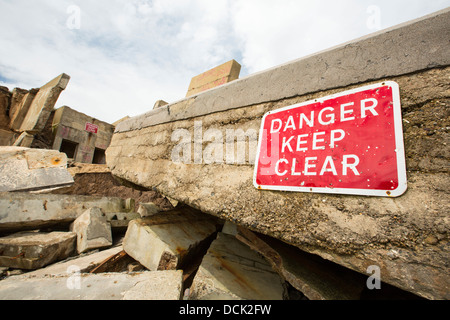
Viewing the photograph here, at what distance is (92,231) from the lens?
2188 mm

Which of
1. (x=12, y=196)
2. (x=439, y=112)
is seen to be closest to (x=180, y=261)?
(x=439, y=112)

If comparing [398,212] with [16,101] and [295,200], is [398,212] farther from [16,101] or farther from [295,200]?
[16,101]

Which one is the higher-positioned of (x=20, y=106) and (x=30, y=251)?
(x=20, y=106)

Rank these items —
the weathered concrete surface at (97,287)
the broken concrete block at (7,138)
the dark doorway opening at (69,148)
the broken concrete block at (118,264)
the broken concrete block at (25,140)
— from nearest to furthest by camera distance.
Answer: the weathered concrete surface at (97,287) < the broken concrete block at (118,264) < the broken concrete block at (25,140) < the broken concrete block at (7,138) < the dark doorway opening at (69,148)

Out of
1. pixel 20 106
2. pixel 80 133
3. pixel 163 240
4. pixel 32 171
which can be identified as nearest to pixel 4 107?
pixel 20 106

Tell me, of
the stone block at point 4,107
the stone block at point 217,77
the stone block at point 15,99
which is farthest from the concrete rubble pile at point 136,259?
the stone block at point 15,99

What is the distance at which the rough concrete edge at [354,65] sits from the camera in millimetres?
847

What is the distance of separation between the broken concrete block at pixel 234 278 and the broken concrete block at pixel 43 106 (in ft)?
31.8

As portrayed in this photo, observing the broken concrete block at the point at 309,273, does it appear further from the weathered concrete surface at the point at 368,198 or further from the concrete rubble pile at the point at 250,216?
the weathered concrete surface at the point at 368,198

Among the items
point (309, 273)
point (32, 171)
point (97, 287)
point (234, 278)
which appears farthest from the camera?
point (32, 171)

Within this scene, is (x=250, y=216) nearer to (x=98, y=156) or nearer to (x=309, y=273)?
(x=309, y=273)

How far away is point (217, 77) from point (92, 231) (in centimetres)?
386

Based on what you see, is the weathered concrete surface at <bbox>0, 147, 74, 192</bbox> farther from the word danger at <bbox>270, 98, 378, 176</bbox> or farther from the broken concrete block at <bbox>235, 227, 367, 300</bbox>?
the word danger at <bbox>270, 98, 378, 176</bbox>

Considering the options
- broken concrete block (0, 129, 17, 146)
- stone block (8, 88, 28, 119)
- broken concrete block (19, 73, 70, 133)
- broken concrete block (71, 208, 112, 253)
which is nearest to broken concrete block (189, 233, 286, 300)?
broken concrete block (71, 208, 112, 253)
